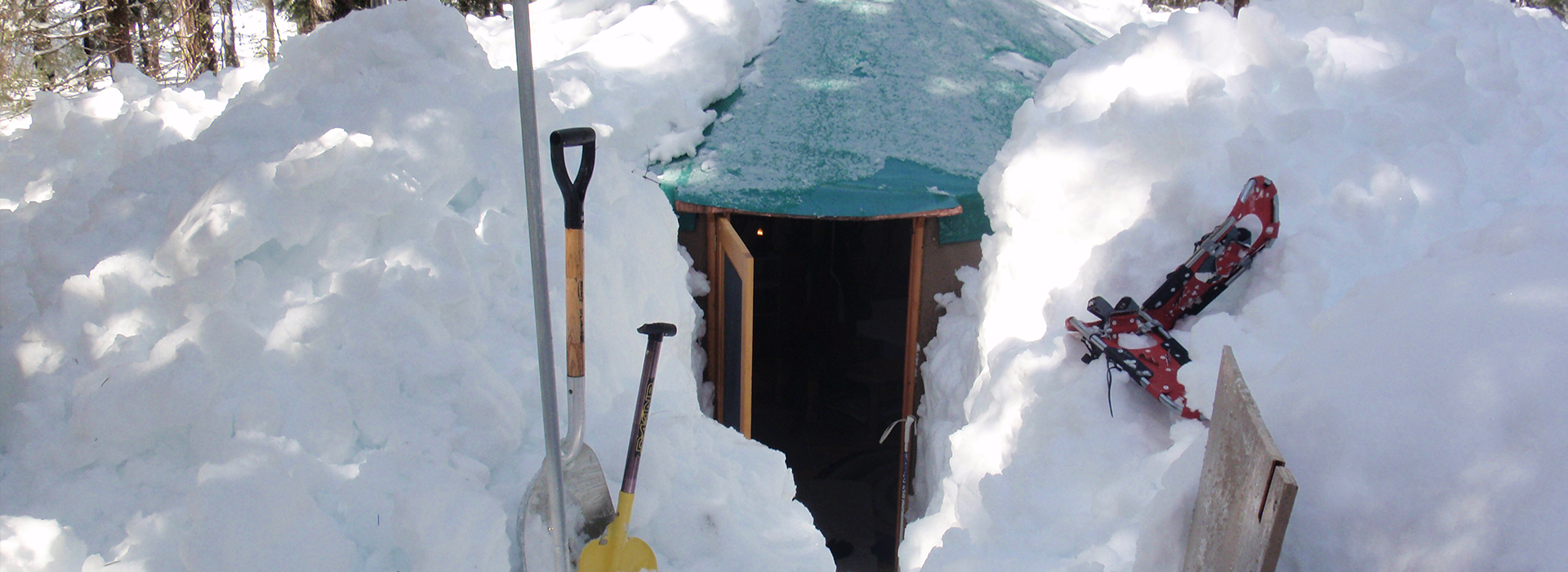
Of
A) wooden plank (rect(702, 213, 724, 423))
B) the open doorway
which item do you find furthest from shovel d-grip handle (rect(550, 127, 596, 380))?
the open doorway

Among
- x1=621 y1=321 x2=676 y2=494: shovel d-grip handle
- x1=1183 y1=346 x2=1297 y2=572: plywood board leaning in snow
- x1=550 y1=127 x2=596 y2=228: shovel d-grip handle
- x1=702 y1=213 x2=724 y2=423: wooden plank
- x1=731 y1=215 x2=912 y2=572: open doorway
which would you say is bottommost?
x1=731 y1=215 x2=912 y2=572: open doorway

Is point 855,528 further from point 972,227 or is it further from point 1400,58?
point 1400,58

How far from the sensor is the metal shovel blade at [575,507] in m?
1.91

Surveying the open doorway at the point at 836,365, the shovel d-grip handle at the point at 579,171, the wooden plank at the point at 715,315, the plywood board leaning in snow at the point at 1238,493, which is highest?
the shovel d-grip handle at the point at 579,171

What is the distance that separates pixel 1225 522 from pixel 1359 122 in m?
2.43

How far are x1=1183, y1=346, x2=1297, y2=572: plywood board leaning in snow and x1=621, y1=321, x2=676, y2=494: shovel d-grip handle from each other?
3.50 ft

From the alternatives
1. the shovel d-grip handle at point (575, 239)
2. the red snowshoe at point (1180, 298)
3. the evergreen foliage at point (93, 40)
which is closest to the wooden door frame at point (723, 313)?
the red snowshoe at point (1180, 298)

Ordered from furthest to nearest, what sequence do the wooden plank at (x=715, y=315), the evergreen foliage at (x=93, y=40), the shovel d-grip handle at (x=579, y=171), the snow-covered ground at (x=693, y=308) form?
the evergreen foliage at (x=93, y=40) → the wooden plank at (x=715, y=315) → the shovel d-grip handle at (x=579, y=171) → the snow-covered ground at (x=693, y=308)

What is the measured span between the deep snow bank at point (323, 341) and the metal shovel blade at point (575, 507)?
7 centimetres

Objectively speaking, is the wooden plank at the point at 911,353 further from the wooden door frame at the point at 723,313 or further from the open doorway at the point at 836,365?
the wooden door frame at the point at 723,313

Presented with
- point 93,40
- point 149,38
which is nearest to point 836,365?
point 149,38

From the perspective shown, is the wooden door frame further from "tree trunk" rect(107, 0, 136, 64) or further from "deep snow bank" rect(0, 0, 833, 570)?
"tree trunk" rect(107, 0, 136, 64)

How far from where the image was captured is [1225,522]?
1.28 meters

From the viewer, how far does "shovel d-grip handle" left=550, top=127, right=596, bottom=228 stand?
69.1 inches
